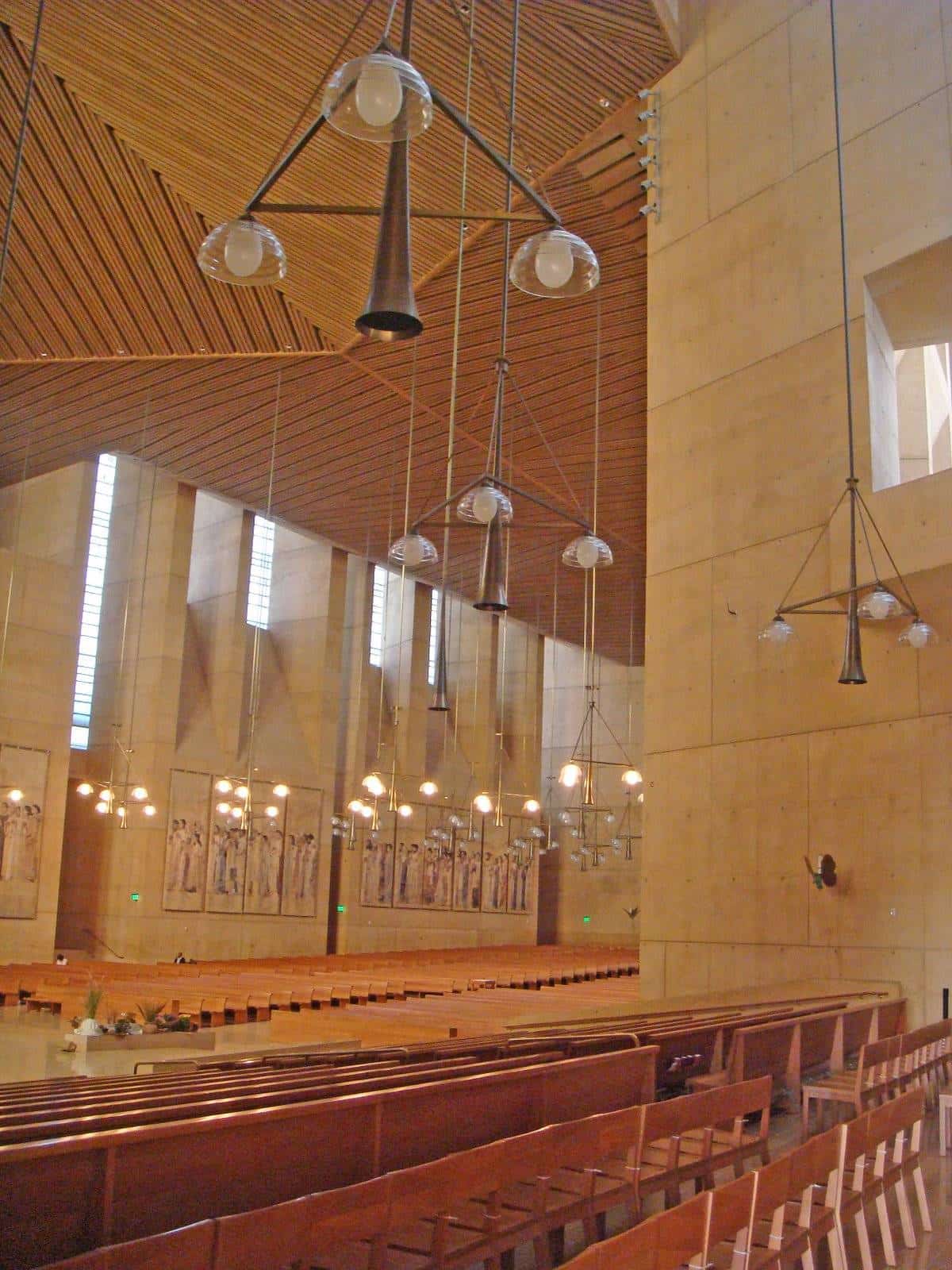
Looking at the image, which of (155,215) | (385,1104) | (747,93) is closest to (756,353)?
(747,93)

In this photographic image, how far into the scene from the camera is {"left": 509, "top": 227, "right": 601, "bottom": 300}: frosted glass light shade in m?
3.92

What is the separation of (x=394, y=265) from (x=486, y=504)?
272 centimetres

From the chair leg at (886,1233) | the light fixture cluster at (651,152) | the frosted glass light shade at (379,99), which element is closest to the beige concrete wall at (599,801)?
the light fixture cluster at (651,152)

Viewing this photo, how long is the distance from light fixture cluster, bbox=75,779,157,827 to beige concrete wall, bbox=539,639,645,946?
13.4 metres

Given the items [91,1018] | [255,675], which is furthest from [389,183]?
Answer: [255,675]

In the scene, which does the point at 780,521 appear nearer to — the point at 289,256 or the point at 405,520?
the point at 405,520

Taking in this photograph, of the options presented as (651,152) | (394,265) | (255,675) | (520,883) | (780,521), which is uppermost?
(651,152)

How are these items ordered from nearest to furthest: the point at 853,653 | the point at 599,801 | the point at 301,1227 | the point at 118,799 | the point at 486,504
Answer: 1. the point at 301,1227
2. the point at 486,504
3. the point at 853,653
4. the point at 118,799
5. the point at 599,801

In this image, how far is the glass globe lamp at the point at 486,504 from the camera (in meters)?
5.98

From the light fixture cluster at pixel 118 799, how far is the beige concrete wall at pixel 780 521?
24.0 feet

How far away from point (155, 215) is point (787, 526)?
6827 mm

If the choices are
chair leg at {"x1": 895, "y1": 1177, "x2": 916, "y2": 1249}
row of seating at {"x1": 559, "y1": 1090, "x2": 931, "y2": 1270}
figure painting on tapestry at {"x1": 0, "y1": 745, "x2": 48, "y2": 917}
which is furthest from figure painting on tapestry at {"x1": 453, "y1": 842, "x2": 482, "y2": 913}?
chair leg at {"x1": 895, "y1": 1177, "x2": 916, "y2": 1249}

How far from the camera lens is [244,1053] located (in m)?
8.30

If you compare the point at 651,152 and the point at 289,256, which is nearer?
the point at 289,256
